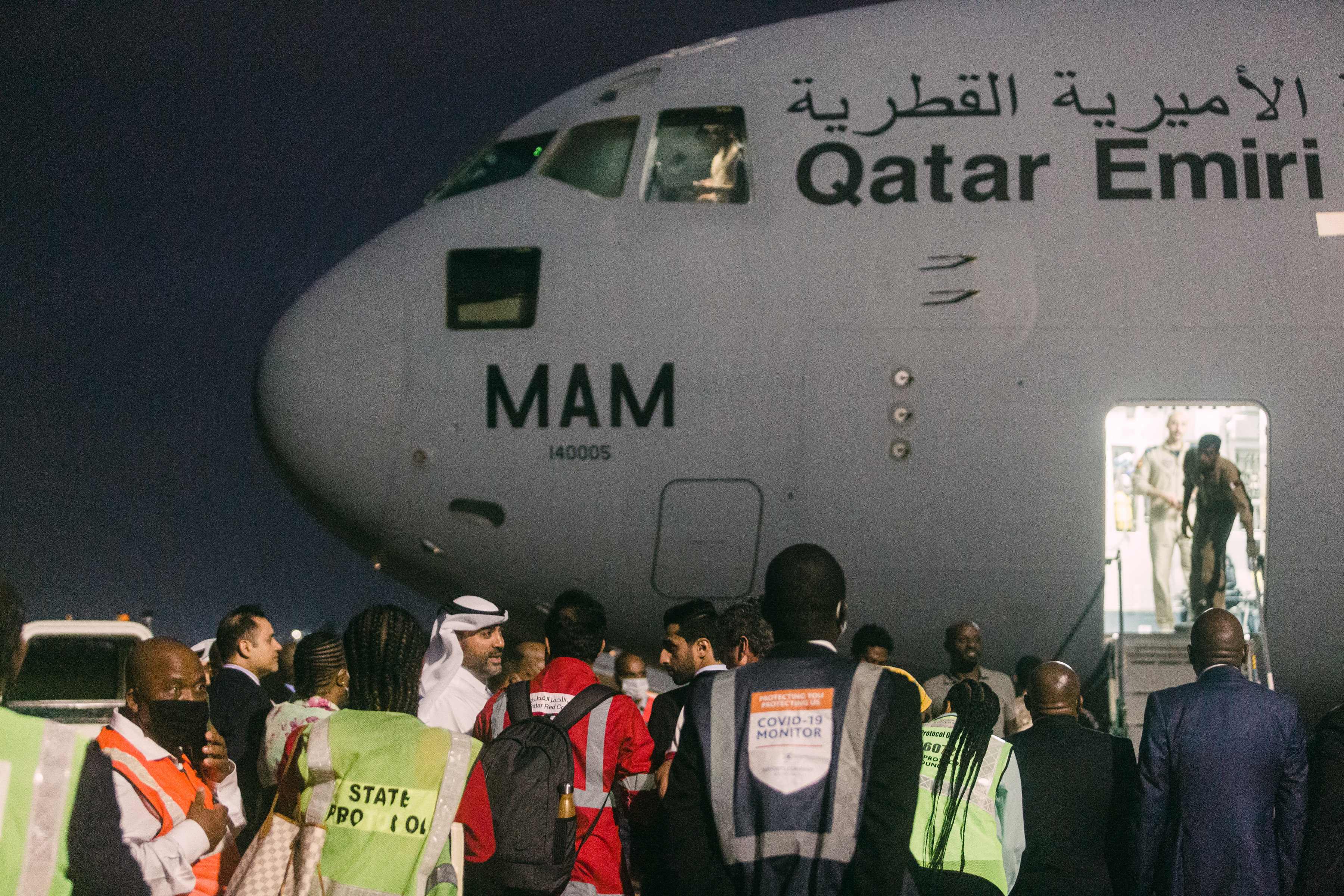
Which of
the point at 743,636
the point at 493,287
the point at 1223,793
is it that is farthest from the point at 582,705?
the point at 493,287

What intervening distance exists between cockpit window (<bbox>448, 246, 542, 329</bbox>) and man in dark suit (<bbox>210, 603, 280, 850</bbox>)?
101 inches

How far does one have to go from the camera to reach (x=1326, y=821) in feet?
16.9

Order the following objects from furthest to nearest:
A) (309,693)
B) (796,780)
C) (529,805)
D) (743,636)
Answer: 1. (743,636)
2. (309,693)
3. (529,805)
4. (796,780)

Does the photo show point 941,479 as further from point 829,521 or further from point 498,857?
point 498,857

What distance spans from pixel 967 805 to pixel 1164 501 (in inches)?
301

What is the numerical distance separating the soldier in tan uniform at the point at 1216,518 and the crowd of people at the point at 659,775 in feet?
12.0

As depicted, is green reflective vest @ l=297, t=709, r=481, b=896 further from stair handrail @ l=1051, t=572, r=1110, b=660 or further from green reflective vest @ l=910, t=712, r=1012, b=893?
stair handrail @ l=1051, t=572, r=1110, b=660

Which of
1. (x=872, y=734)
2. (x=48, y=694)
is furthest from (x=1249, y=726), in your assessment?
(x=48, y=694)

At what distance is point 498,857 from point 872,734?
69.6 inches

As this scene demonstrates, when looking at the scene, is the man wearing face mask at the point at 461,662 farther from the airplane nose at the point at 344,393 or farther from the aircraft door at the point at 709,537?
the airplane nose at the point at 344,393

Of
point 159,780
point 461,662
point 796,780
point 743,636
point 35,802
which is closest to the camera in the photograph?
point 35,802

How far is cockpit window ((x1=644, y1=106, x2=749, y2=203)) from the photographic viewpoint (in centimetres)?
842

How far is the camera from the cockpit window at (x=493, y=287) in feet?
27.1

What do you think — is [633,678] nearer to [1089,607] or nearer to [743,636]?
[1089,607]
